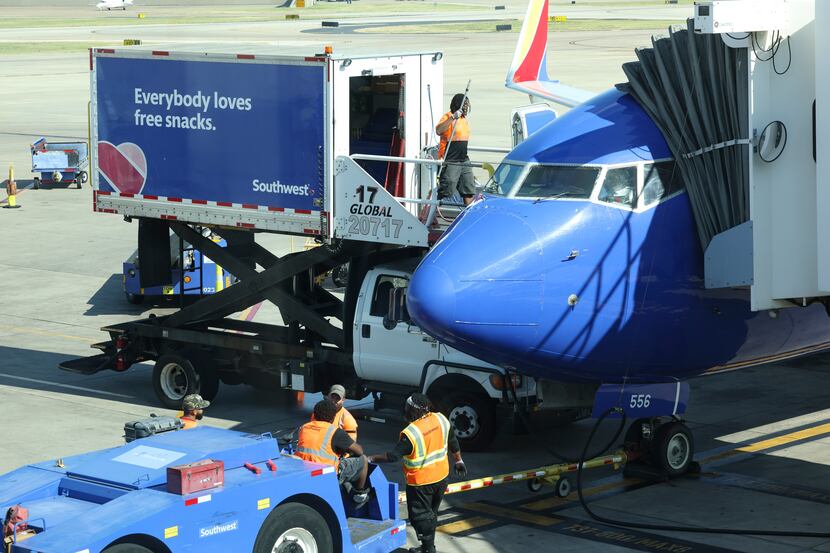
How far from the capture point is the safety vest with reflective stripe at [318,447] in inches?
532

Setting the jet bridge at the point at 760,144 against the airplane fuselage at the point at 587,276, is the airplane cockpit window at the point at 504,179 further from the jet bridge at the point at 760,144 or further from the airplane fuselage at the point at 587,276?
→ the jet bridge at the point at 760,144

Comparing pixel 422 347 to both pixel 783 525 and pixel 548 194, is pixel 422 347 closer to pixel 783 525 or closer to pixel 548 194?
pixel 548 194

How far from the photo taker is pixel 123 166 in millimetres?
21641

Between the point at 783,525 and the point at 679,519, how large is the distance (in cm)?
119

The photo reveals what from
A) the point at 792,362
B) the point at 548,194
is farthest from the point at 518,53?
the point at 548,194

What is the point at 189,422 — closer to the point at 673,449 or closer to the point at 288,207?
the point at 288,207

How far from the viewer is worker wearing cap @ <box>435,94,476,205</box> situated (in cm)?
1948

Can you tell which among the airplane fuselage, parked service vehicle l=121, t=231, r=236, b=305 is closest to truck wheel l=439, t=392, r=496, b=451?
the airplane fuselage

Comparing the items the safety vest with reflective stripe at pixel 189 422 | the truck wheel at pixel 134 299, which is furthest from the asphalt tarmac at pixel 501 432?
the safety vest with reflective stripe at pixel 189 422

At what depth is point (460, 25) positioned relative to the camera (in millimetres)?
124688

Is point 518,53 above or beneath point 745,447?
above

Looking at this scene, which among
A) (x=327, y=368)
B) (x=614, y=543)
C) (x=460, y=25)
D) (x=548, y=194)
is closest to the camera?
(x=614, y=543)

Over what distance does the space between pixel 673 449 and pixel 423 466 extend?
188 inches

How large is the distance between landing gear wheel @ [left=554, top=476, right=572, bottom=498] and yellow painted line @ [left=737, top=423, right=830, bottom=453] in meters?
3.65
